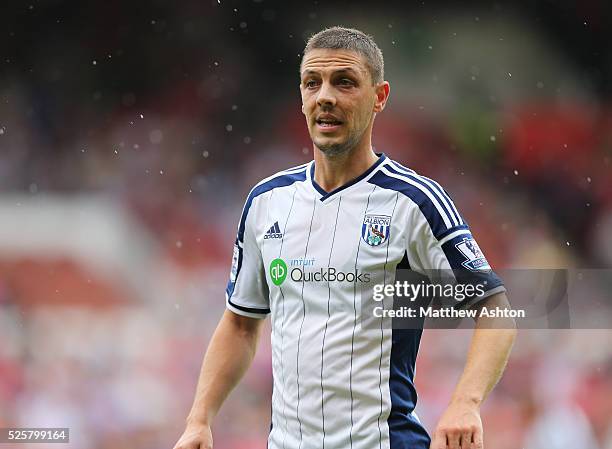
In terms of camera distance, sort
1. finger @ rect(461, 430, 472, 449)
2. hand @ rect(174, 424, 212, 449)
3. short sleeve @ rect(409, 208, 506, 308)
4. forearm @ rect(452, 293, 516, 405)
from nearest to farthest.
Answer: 1. finger @ rect(461, 430, 472, 449)
2. forearm @ rect(452, 293, 516, 405)
3. short sleeve @ rect(409, 208, 506, 308)
4. hand @ rect(174, 424, 212, 449)

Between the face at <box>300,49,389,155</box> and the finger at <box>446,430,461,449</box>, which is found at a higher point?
the face at <box>300,49,389,155</box>

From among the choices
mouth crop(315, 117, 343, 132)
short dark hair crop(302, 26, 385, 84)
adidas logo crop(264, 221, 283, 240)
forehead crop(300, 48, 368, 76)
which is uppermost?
short dark hair crop(302, 26, 385, 84)

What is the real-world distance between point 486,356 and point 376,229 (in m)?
0.50

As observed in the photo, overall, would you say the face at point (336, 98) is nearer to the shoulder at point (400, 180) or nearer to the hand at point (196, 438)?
the shoulder at point (400, 180)

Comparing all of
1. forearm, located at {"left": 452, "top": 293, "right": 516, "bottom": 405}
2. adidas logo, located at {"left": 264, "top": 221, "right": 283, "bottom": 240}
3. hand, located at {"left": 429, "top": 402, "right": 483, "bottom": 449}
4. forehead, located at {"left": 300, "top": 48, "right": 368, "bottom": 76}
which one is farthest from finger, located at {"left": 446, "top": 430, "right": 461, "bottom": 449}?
forehead, located at {"left": 300, "top": 48, "right": 368, "bottom": 76}

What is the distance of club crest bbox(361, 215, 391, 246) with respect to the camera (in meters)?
2.85

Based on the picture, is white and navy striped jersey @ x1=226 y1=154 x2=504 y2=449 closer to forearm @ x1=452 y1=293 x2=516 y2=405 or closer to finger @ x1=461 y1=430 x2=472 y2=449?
forearm @ x1=452 y1=293 x2=516 y2=405

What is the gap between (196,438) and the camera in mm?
2869

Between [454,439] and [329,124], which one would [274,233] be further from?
[454,439]

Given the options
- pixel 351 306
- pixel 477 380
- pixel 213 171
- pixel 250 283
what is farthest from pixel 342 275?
pixel 213 171

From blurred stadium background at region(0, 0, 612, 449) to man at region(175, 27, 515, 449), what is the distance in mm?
4370

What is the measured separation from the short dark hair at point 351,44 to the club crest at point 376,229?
44 centimetres

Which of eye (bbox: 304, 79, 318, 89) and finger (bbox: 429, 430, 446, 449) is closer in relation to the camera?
finger (bbox: 429, 430, 446, 449)

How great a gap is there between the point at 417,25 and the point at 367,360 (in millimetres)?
7222
